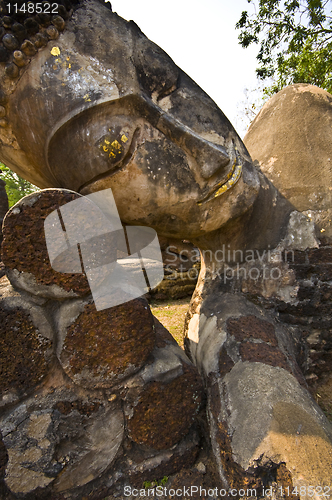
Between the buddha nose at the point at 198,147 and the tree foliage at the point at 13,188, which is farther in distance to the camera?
the tree foliage at the point at 13,188

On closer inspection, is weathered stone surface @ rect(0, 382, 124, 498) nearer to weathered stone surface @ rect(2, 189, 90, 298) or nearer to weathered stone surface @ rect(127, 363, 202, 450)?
weathered stone surface @ rect(127, 363, 202, 450)

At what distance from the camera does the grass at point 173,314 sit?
2912mm

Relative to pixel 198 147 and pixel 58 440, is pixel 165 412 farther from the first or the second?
pixel 198 147

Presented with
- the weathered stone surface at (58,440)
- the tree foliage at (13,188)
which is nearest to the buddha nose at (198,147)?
the weathered stone surface at (58,440)

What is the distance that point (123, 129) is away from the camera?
3.75ft

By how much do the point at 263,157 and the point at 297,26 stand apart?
6733 millimetres

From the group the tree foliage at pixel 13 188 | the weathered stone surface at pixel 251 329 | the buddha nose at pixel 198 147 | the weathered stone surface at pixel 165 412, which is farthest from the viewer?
the tree foliage at pixel 13 188

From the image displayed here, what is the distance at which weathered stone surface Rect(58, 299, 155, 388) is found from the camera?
961 mm

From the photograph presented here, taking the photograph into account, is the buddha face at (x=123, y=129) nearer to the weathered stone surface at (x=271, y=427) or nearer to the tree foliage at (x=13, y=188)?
the weathered stone surface at (x=271, y=427)

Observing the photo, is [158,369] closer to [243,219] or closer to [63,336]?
[63,336]

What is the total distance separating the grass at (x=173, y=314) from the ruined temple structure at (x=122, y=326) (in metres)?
1.42

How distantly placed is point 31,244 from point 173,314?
2.97 m

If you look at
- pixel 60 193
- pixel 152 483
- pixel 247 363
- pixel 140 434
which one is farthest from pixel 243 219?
pixel 152 483

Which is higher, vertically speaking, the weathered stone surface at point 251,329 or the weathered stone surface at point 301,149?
the weathered stone surface at point 301,149
